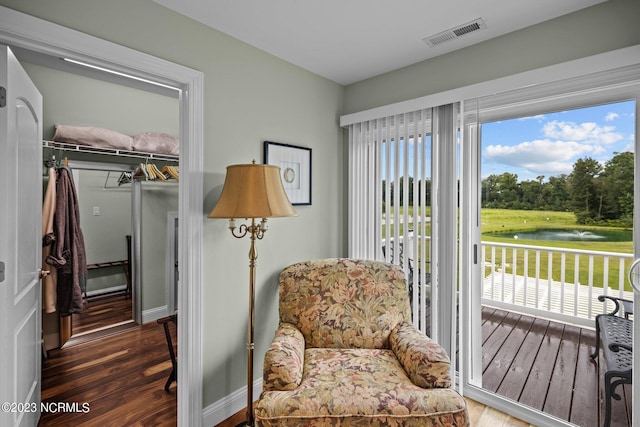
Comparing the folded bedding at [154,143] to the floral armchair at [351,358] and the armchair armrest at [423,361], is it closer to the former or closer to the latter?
the floral armchair at [351,358]

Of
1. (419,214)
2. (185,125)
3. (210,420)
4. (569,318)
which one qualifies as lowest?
(210,420)

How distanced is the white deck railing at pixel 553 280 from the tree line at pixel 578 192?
61 centimetres

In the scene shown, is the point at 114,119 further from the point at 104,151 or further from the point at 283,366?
the point at 283,366

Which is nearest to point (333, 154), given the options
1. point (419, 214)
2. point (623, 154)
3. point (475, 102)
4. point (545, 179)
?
point (419, 214)

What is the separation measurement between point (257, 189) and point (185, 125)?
62 cm

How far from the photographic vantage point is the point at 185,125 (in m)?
Result: 1.89

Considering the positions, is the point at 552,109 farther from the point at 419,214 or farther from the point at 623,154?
the point at 419,214

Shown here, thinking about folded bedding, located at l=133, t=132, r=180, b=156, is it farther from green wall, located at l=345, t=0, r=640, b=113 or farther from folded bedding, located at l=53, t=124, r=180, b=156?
green wall, located at l=345, t=0, r=640, b=113

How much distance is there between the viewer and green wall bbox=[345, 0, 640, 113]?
5.47 feet

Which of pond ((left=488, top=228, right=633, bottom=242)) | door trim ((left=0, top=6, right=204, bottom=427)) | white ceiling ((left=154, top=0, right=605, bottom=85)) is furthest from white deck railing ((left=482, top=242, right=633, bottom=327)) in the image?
door trim ((left=0, top=6, right=204, bottom=427))

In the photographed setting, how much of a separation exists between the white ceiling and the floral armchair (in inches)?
60.3

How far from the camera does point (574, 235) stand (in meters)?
2.56

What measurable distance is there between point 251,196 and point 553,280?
345cm

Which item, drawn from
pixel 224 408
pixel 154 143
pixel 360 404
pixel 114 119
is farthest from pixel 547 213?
pixel 114 119
